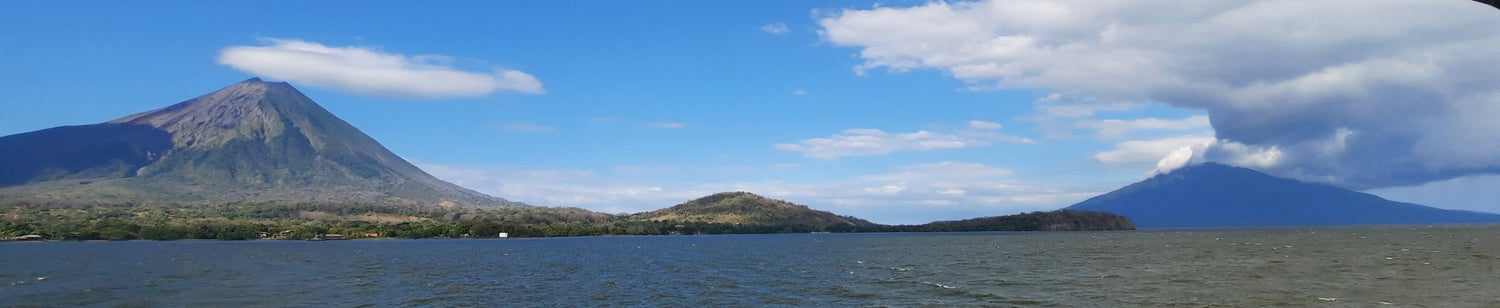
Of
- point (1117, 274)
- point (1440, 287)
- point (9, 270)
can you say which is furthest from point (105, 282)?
point (1440, 287)

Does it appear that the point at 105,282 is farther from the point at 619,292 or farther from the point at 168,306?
the point at 619,292

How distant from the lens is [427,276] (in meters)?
81.9

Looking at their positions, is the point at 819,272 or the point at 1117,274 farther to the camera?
the point at 819,272

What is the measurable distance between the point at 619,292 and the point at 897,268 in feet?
Answer: 112

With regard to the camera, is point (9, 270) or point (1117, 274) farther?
point (9, 270)

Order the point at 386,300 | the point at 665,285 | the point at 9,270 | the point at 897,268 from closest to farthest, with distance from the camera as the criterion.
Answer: the point at 386,300
the point at 665,285
the point at 897,268
the point at 9,270

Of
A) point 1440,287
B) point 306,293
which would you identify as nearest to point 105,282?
point 306,293

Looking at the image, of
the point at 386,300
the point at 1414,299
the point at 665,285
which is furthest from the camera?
the point at 665,285

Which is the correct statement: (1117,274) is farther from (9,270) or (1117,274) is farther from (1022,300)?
(9,270)

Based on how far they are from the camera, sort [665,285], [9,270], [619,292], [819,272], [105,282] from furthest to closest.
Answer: [9,270] < [819,272] < [105,282] < [665,285] < [619,292]

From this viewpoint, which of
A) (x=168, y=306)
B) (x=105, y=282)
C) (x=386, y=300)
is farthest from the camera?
(x=105, y=282)

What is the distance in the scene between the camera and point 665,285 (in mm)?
68188

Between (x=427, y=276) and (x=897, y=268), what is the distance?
4489 centimetres

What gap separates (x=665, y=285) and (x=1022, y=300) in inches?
1104
